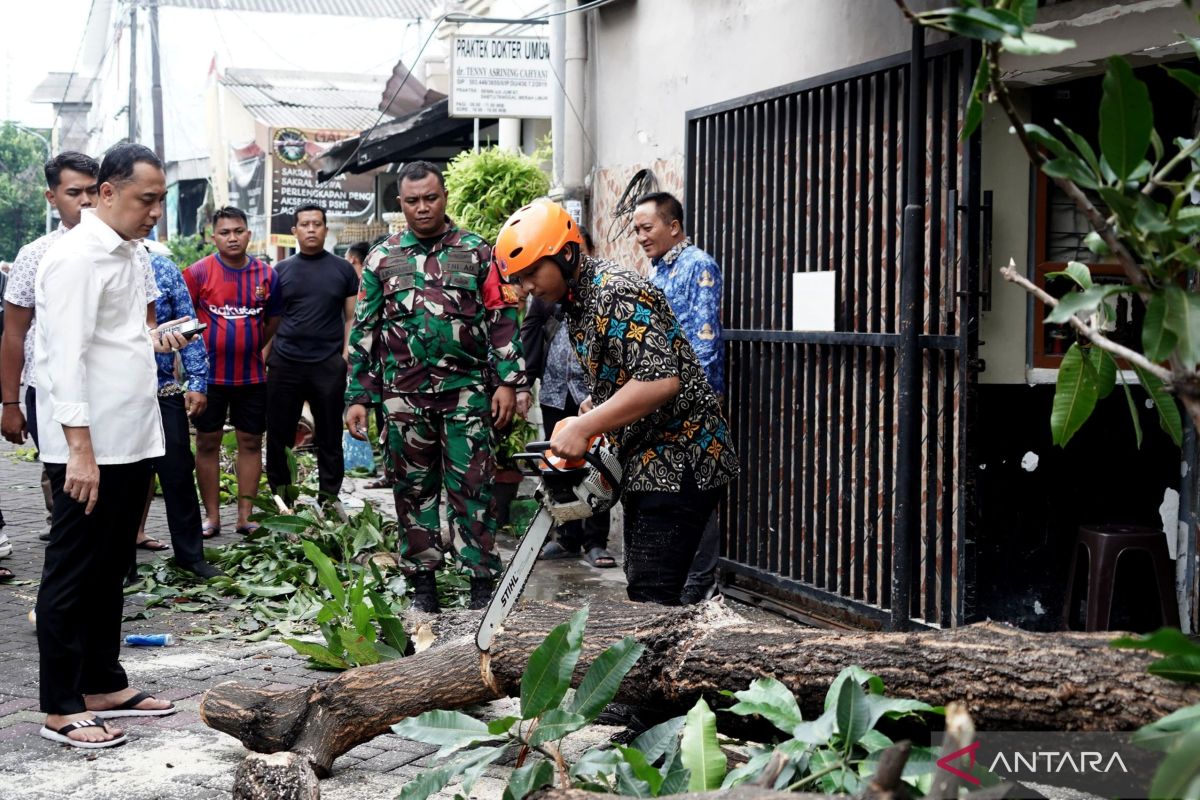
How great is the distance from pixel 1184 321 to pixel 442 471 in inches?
178

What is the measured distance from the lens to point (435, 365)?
6.29 meters

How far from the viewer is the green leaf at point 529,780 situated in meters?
3.30

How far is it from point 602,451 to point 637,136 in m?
4.45

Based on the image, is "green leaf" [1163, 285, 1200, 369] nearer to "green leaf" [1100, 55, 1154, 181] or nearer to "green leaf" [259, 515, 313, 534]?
"green leaf" [1100, 55, 1154, 181]

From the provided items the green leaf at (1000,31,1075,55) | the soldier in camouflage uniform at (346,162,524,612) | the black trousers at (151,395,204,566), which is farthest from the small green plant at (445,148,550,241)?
the green leaf at (1000,31,1075,55)

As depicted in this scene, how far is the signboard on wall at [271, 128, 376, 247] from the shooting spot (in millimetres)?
23047

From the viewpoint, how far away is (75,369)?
454 cm

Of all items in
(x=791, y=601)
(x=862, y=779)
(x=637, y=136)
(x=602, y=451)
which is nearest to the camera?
(x=862, y=779)

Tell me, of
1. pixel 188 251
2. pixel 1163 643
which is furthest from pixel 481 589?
pixel 188 251

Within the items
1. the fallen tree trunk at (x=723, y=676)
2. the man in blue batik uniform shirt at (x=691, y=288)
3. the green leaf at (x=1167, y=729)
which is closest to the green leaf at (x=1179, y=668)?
the green leaf at (x=1167, y=729)

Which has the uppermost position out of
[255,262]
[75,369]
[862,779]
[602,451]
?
[255,262]

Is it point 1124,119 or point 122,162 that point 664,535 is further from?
point 1124,119

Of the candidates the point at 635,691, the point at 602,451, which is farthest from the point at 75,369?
the point at 635,691

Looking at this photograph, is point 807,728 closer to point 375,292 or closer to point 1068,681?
point 1068,681
